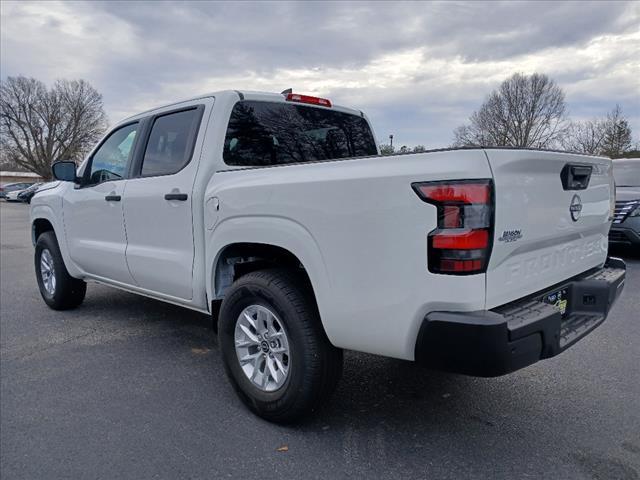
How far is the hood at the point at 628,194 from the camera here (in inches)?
333

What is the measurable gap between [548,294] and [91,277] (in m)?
4.17

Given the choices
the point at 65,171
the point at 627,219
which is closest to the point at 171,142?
the point at 65,171

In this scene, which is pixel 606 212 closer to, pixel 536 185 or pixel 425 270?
pixel 536 185

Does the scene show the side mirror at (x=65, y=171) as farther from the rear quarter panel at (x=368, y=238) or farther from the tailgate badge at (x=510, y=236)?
the tailgate badge at (x=510, y=236)

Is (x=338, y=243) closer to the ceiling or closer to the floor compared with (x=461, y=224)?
closer to the floor

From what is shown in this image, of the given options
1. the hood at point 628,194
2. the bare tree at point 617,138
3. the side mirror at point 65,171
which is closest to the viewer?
the side mirror at point 65,171

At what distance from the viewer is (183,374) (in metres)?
3.72

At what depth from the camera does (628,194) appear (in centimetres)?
856

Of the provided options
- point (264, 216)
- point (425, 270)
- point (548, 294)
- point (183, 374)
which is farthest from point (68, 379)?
point (548, 294)

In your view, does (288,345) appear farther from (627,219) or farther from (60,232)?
(627,219)

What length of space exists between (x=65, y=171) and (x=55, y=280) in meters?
1.38

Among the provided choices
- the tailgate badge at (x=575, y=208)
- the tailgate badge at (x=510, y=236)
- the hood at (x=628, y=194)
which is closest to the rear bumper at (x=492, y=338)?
the tailgate badge at (x=510, y=236)

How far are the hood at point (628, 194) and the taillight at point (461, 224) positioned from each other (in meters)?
7.83

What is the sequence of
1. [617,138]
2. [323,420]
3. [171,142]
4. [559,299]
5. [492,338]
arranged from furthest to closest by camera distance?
[617,138] → [171,142] → [323,420] → [559,299] → [492,338]
